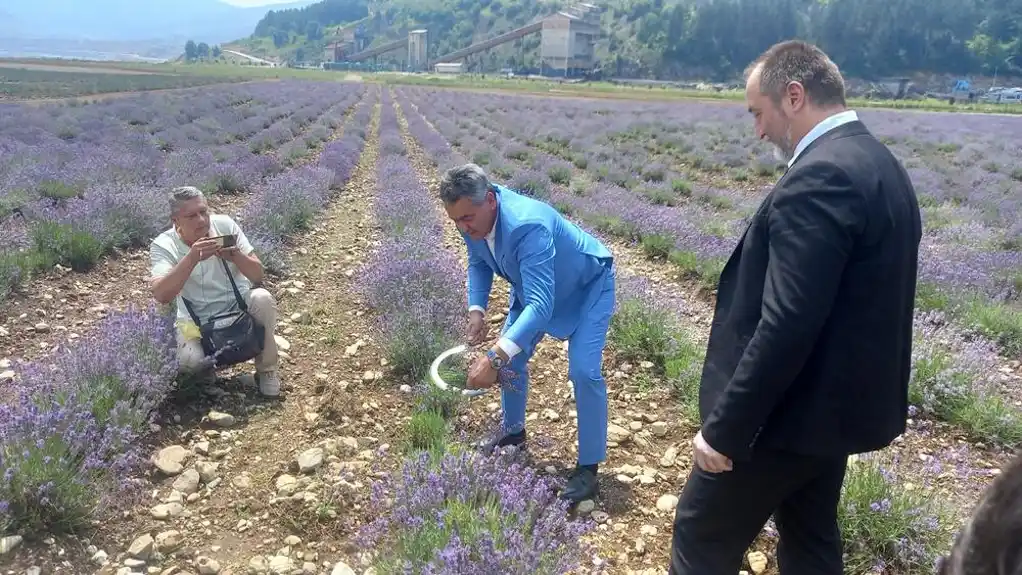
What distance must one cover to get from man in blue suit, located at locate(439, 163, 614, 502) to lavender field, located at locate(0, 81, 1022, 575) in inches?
13.9

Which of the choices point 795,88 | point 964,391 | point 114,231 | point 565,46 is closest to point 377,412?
point 795,88

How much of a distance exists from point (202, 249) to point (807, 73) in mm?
3283

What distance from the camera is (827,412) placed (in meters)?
1.66

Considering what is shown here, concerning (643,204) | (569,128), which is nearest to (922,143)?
(569,128)

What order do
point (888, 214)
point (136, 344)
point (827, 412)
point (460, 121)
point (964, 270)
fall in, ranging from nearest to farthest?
point (888, 214) < point (827, 412) < point (136, 344) < point (964, 270) < point (460, 121)

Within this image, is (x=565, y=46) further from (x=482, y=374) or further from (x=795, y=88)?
(x=795, y=88)

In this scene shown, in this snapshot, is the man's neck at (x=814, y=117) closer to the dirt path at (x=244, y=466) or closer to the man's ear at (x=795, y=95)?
the man's ear at (x=795, y=95)

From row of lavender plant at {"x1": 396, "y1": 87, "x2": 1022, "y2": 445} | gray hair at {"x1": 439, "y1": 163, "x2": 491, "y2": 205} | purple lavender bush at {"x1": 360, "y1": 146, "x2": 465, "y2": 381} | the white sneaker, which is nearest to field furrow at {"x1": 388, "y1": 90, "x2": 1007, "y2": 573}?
row of lavender plant at {"x1": 396, "y1": 87, "x2": 1022, "y2": 445}

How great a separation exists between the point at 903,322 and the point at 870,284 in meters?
0.21

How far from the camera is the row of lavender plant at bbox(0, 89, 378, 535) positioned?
2.59 meters

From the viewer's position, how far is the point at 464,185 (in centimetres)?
275

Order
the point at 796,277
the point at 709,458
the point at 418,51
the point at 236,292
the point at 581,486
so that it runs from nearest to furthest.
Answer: the point at 796,277, the point at 709,458, the point at 581,486, the point at 236,292, the point at 418,51

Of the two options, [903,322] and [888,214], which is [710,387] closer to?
[903,322]

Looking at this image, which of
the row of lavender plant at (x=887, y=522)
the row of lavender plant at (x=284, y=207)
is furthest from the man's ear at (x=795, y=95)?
the row of lavender plant at (x=284, y=207)
